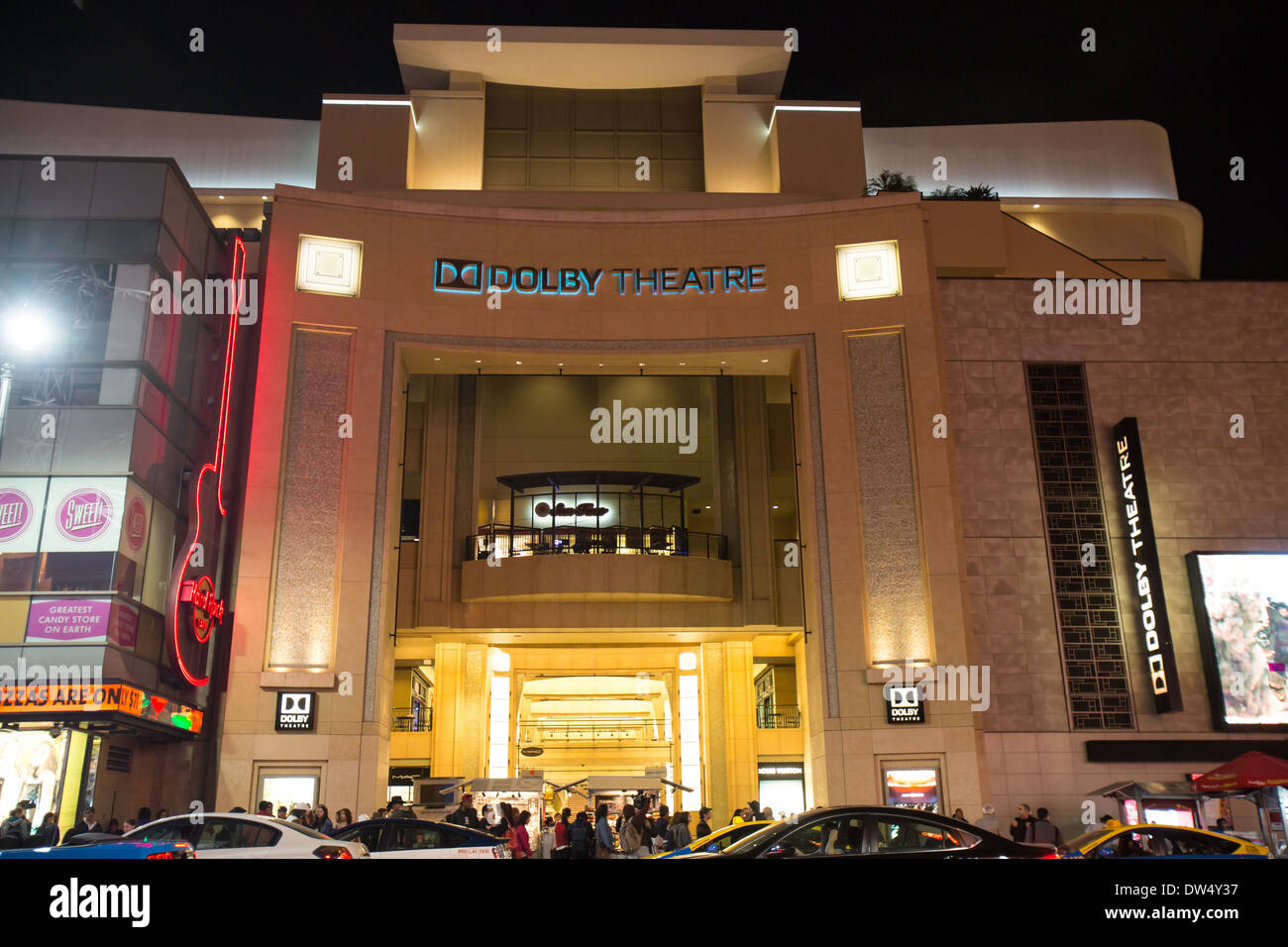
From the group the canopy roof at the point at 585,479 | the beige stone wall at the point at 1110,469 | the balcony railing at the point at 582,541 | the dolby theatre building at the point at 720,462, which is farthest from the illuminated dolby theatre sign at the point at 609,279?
the balcony railing at the point at 582,541

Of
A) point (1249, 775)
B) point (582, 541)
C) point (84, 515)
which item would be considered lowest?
point (1249, 775)

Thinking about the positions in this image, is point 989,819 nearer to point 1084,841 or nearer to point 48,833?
point 1084,841

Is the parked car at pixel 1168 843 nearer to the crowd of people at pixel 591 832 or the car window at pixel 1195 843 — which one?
the car window at pixel 1195 843

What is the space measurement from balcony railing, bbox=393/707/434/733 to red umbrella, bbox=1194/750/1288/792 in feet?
75.3

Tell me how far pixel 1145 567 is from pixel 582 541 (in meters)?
16.0

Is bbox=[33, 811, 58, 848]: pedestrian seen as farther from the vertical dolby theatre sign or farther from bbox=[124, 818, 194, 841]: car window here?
the vertical dolby theatre sign

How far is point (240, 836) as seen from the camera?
13312mm

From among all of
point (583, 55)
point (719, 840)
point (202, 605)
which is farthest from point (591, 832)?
point (583, 55)

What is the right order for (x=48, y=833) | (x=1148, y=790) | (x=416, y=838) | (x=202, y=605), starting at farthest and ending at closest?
(x=1148, y=790)
(x=202, y=605)
(x=48, y=833)
(x=416, y=838)

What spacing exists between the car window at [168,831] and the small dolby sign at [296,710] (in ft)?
31.5

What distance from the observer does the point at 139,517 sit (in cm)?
2078

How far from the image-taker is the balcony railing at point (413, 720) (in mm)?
34125
